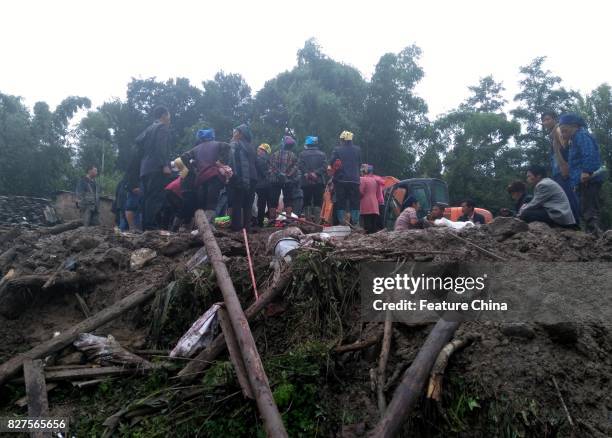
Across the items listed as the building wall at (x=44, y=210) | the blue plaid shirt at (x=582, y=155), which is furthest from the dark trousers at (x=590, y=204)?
the building wall at (x=44, y=210)

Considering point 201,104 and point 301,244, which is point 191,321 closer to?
point 301,244

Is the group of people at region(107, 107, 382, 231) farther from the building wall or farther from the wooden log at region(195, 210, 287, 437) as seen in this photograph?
the building wall

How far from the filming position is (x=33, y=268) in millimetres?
6230

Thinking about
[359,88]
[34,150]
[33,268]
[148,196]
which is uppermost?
[359,88]

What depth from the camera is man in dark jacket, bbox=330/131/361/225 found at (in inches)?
322

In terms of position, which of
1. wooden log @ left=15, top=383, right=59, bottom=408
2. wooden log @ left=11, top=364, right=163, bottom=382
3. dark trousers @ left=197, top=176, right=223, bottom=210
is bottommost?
wooden log @ left=15, top=383, right=59, bottom=408

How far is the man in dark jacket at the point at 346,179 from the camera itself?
322 inches

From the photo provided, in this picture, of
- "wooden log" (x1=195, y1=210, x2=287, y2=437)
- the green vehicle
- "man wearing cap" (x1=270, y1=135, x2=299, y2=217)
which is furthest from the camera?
the green vehicle

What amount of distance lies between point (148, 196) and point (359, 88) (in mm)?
18829

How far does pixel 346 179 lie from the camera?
815 cm

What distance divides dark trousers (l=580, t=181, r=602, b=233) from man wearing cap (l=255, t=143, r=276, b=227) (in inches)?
191

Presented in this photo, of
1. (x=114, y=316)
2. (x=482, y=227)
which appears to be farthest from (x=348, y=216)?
(x=114, y=316)

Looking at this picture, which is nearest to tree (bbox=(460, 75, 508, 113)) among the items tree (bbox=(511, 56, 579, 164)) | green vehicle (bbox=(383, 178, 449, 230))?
tree (bbox=(511, 56, 579, 164))

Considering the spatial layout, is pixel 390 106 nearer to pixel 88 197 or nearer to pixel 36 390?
pixel 88 197
